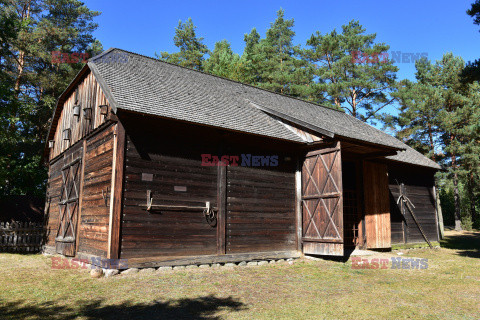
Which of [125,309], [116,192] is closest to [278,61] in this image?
[116,192]

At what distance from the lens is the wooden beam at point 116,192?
26.0ft

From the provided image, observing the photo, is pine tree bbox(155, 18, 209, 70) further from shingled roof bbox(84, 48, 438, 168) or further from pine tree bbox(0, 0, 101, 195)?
shingled roof bbox(84, 48, 438, 168)

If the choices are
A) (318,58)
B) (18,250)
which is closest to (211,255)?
(18,250)

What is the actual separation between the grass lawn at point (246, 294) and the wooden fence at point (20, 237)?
14.3 ft

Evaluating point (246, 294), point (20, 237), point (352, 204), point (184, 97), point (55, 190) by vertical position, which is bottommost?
point (246, 294)

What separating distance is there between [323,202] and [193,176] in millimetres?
4075

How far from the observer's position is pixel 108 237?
26.3 ft

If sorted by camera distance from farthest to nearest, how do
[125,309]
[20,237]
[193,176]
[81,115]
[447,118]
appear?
[447,118], [20,237], [81,115], [193,176], [125,309]

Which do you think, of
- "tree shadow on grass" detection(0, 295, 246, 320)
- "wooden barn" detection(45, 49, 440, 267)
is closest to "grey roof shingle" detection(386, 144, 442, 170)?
"wooden barn" detection(45, 49, 440, 267)

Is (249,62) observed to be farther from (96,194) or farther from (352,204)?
(96,194)

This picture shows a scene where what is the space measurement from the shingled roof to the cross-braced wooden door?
3.24 metres

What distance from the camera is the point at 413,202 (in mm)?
16234

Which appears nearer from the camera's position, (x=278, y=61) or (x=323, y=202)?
(x=323, y=202)

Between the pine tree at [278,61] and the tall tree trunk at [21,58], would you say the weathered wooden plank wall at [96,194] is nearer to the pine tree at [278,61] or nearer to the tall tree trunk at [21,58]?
the tall tree trunk at [21,58]
